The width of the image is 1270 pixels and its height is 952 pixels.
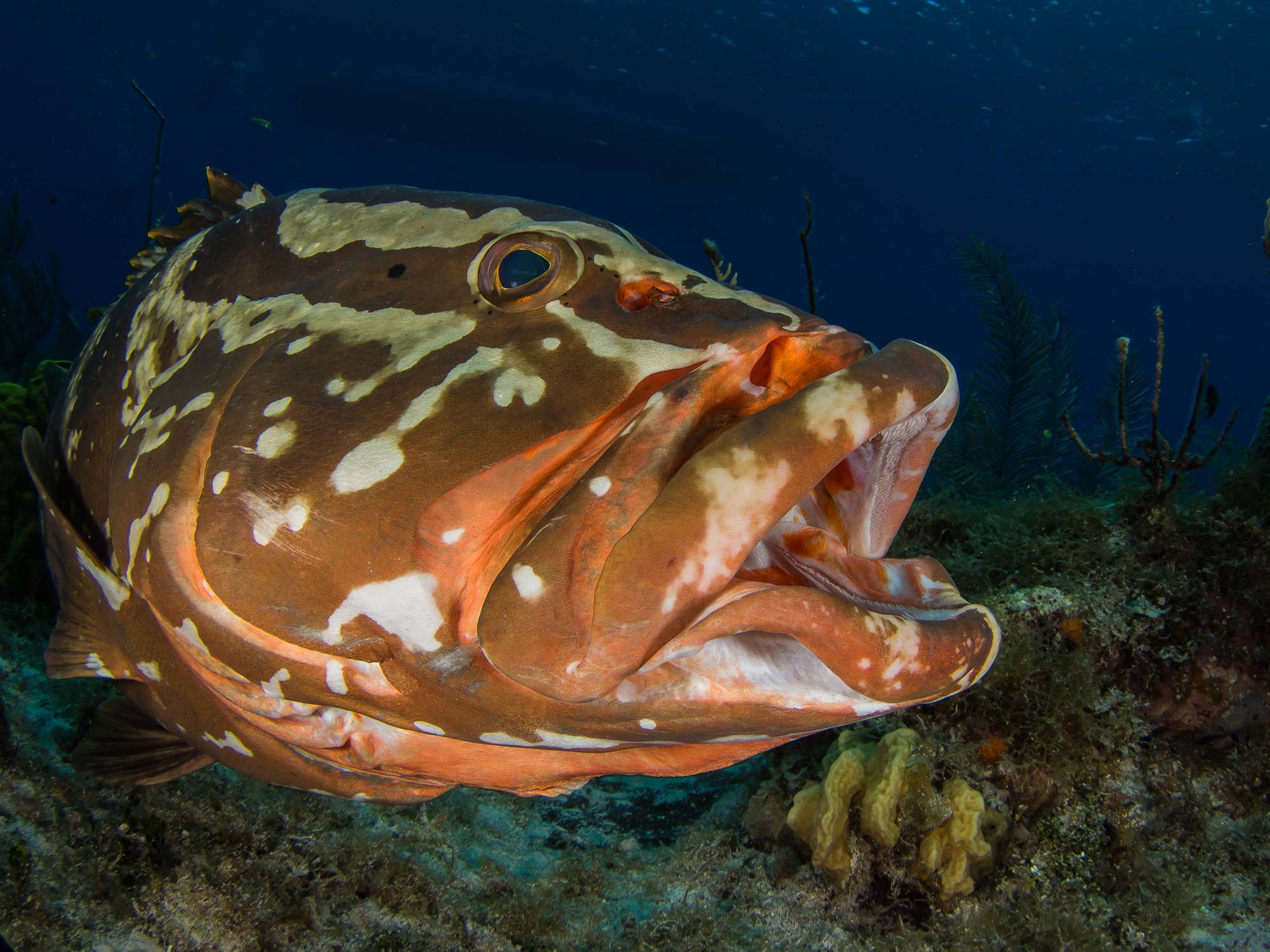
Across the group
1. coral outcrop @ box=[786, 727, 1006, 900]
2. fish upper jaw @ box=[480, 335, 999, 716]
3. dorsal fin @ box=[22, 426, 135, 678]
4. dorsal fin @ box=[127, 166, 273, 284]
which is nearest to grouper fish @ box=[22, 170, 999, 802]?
fish upper jaw @ box=[480, 335, 999, 716]

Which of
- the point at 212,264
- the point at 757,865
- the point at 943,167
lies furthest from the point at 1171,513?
the point at 943,167

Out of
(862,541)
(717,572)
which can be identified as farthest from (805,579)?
(717,572)

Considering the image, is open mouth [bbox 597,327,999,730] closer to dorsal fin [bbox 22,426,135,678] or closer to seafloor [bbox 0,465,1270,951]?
seafloor [bbox 0,465,1270,951]

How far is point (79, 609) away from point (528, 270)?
2.04 m

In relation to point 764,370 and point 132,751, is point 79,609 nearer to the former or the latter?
point 132,751

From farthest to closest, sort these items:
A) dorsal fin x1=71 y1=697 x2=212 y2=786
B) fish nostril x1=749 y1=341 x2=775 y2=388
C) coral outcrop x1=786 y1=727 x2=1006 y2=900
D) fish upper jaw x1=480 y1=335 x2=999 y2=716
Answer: coral outcrop x1=786 y1=727 x2=1006 y2=900 → dorsal fin x1=71 y1=697 x2=212 y2=786 → fish nostril x1=749 y1=341 x2=775 y2=388 → fish upper jaw x1=480 y1=335 x2=999 y2=716

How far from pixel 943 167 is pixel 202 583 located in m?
75.9

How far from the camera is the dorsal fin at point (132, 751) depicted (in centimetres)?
235

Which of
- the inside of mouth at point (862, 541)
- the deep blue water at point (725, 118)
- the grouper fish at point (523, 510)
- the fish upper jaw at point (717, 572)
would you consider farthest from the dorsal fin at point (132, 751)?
the deep blue water at point (725, 118)

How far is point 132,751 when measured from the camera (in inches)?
93.8

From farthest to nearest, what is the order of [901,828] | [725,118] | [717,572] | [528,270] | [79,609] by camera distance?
[725,118], [901,828], [79,609], [528,270], [717,572]

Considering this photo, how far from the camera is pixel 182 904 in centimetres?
209

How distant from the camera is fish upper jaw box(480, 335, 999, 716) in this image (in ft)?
3.80

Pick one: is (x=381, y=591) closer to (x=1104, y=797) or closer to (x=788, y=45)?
(x=1104, y=797)
